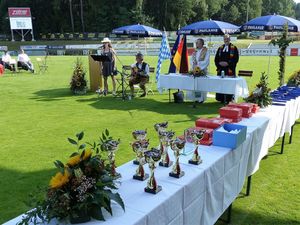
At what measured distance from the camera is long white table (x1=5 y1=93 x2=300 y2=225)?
7.47ft

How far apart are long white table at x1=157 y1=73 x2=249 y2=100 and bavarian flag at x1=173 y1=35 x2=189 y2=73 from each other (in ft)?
3.09

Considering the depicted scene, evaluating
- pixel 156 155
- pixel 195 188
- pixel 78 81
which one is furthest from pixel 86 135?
pixel 78 81

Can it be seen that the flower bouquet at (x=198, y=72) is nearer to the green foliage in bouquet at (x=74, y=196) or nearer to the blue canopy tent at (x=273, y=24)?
the blue canopy tent at (x=273, y=24)

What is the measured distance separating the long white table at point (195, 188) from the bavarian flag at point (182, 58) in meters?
6.78

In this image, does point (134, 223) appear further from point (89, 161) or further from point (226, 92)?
point (226, 92)

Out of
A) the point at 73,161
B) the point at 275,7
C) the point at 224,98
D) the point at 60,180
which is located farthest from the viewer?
the point at 275,7

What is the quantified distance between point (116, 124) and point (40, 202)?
19.8 feet

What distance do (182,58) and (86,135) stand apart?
5.04 metres

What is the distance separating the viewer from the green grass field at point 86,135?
168 inches

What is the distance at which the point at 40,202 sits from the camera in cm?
205

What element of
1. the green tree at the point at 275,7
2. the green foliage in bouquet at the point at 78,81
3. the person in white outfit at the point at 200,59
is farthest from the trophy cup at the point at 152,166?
the green tree at the point at 275,7

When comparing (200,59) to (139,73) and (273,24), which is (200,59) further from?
(273,24)

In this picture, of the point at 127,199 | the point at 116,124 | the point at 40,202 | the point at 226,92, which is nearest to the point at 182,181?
the point at 127,199

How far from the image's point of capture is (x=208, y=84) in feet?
31.1
